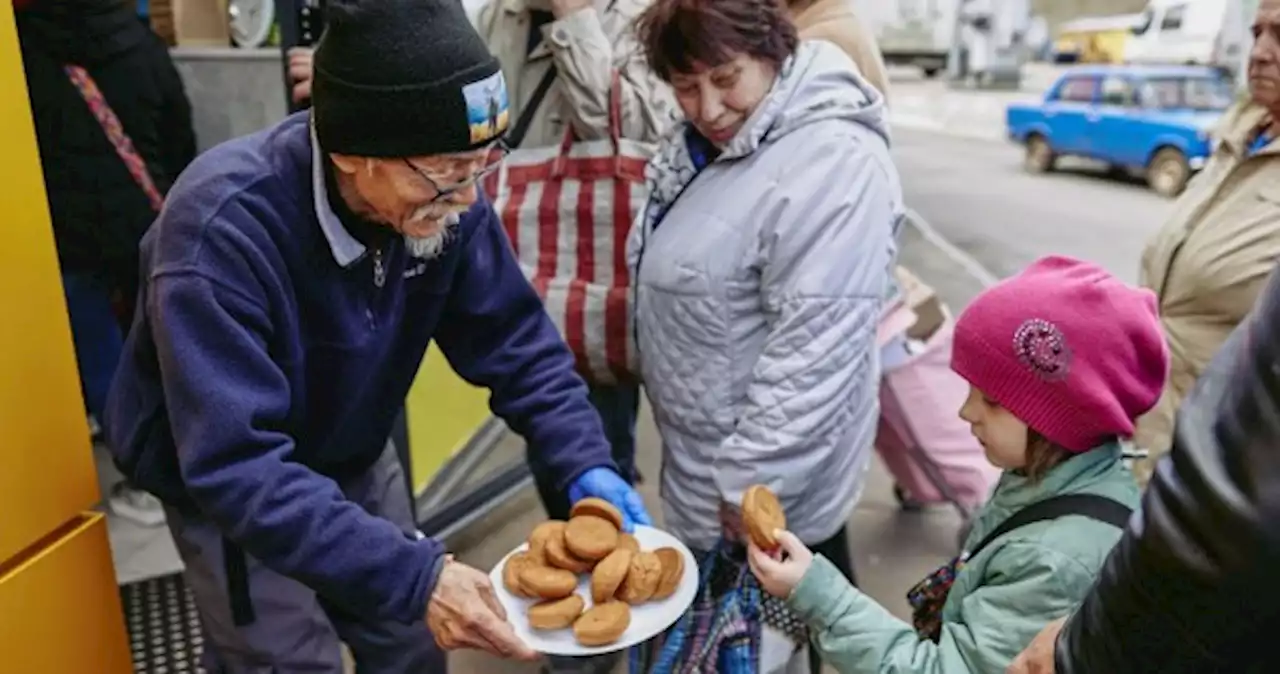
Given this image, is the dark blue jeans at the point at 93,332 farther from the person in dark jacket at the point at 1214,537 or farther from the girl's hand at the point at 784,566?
the person in dark jacket at the point at 1214,537

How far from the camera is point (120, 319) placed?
12.8 ft

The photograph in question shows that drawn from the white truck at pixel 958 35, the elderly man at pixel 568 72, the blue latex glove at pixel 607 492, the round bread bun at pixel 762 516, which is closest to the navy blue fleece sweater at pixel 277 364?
the blue latex glove at pixel 607 492

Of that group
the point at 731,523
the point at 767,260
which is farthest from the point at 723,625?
the point at 767,260

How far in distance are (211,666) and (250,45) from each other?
6.86 feet

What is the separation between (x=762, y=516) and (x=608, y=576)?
0.28 m

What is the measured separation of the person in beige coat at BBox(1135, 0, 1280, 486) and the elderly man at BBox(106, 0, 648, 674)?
1.66 metres

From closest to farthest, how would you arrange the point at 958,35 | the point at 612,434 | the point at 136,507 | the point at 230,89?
the point at 612,434 → the point at 230,89 → the point at 136,507 → the point at 958,35

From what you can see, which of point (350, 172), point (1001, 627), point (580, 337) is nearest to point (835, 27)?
point (580, 337)

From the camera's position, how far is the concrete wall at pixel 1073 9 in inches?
1161

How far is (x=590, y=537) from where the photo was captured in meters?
1.91

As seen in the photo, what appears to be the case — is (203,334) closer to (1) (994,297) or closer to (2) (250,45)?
(1) (994,297)

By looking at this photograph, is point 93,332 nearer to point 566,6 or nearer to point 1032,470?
point 566,6

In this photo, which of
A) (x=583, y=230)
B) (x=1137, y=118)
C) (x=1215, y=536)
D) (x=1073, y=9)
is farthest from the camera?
(x=1073, y=9)

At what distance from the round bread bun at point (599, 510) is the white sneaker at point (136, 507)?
2.35m
